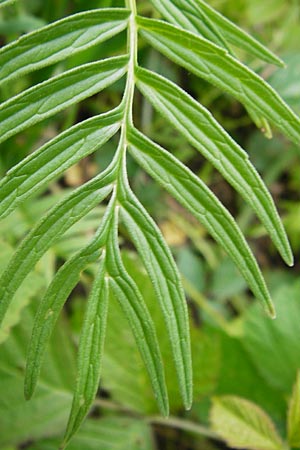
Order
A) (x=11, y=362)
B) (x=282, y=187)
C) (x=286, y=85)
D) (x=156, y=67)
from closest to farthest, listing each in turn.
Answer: (x=11, y=362) → (x=286, y=85) → (x=156, y=67) → (x=282, y=187)

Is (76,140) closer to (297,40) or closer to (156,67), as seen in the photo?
(156,67)

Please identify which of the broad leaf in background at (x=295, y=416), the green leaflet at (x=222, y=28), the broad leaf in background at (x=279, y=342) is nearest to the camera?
the green leaflet at (x=222, y=28)

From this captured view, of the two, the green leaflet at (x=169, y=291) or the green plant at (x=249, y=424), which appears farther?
the green plant at (x=249, y=424)

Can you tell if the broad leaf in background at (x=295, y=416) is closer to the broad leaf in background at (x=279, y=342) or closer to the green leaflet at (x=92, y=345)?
the broad leaf in background at (x=279, y=342)

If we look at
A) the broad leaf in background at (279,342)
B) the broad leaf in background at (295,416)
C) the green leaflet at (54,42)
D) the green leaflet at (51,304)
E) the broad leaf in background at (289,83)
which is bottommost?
the broad leaf in background at (295,416)

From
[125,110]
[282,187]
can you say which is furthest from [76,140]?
[282,187]

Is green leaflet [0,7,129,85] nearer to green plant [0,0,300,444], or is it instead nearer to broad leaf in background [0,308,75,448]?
green plant [0,0,300,444]

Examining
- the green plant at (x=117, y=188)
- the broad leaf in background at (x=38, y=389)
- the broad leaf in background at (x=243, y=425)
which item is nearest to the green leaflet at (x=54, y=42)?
the green plant at (x=117, y=188)
